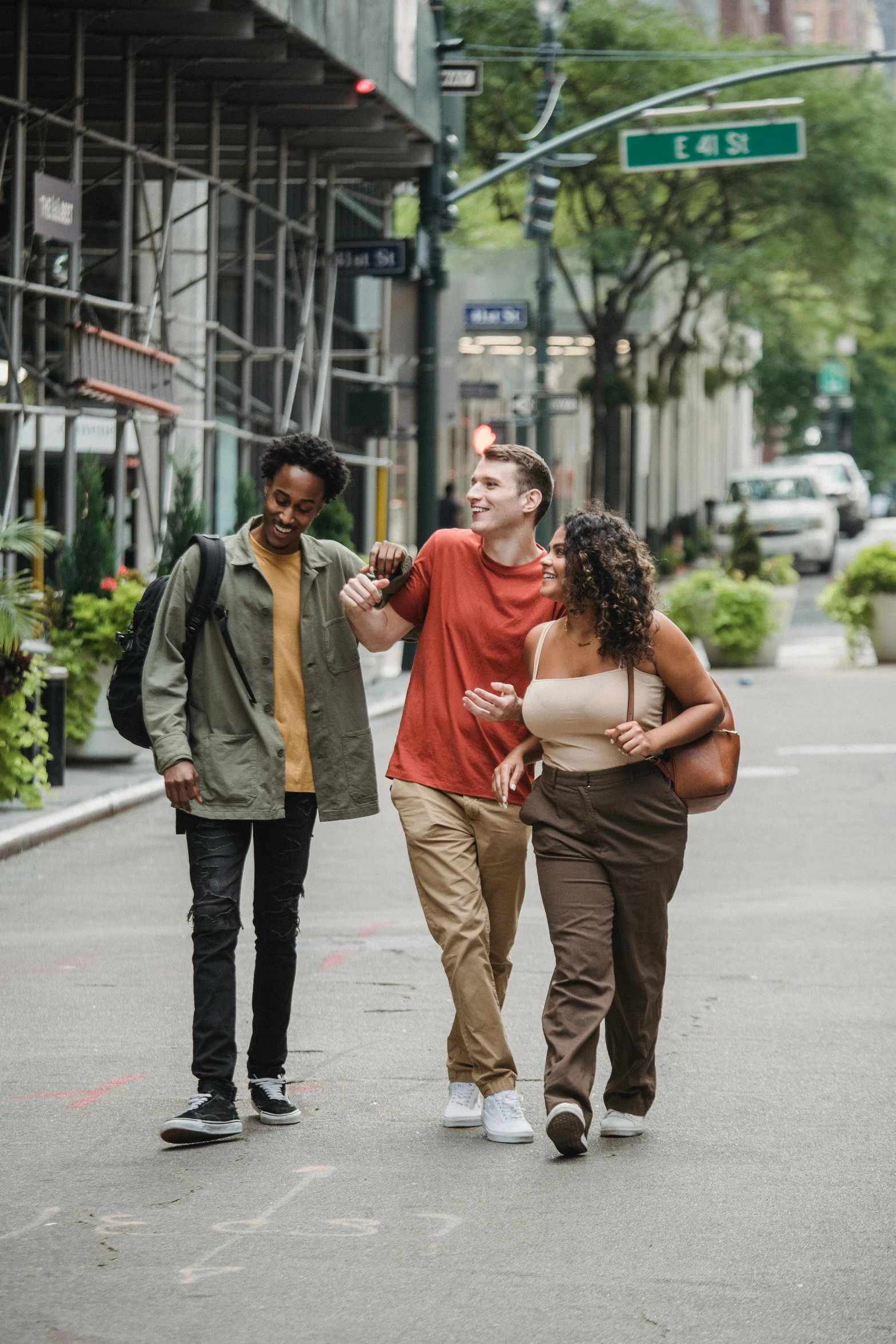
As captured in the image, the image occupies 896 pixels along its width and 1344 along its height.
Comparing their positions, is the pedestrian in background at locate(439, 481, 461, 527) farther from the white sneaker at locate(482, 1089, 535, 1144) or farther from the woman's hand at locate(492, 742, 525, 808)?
the white sneaker at locate(482, 1089, 535, 1144)

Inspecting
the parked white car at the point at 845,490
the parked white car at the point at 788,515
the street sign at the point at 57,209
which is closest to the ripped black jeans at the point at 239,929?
the street sign at the point at 57,209

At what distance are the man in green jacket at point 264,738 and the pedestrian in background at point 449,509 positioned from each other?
88.9ft

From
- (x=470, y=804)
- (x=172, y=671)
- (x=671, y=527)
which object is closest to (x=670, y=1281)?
(x=470, y=804)

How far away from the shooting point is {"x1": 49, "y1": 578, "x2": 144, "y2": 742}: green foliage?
1372cm

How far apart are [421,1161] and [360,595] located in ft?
4.86

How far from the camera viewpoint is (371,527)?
32469 mm

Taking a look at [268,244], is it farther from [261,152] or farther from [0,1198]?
[0,1198]

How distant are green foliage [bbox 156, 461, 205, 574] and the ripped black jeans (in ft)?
31.3

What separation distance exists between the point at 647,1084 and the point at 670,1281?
1.21m

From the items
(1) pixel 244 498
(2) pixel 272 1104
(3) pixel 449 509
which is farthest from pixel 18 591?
(3) pixel 449 509

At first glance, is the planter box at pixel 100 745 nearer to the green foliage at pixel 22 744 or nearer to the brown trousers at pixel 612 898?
the green foliage at pixel 22 744

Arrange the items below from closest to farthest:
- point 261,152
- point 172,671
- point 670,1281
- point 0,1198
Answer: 1. point 670,1281
2. point 0,1198
3. point 172,671
4. point 261,152

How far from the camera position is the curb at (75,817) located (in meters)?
10.9

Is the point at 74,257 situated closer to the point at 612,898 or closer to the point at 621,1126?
the point at 612,898
